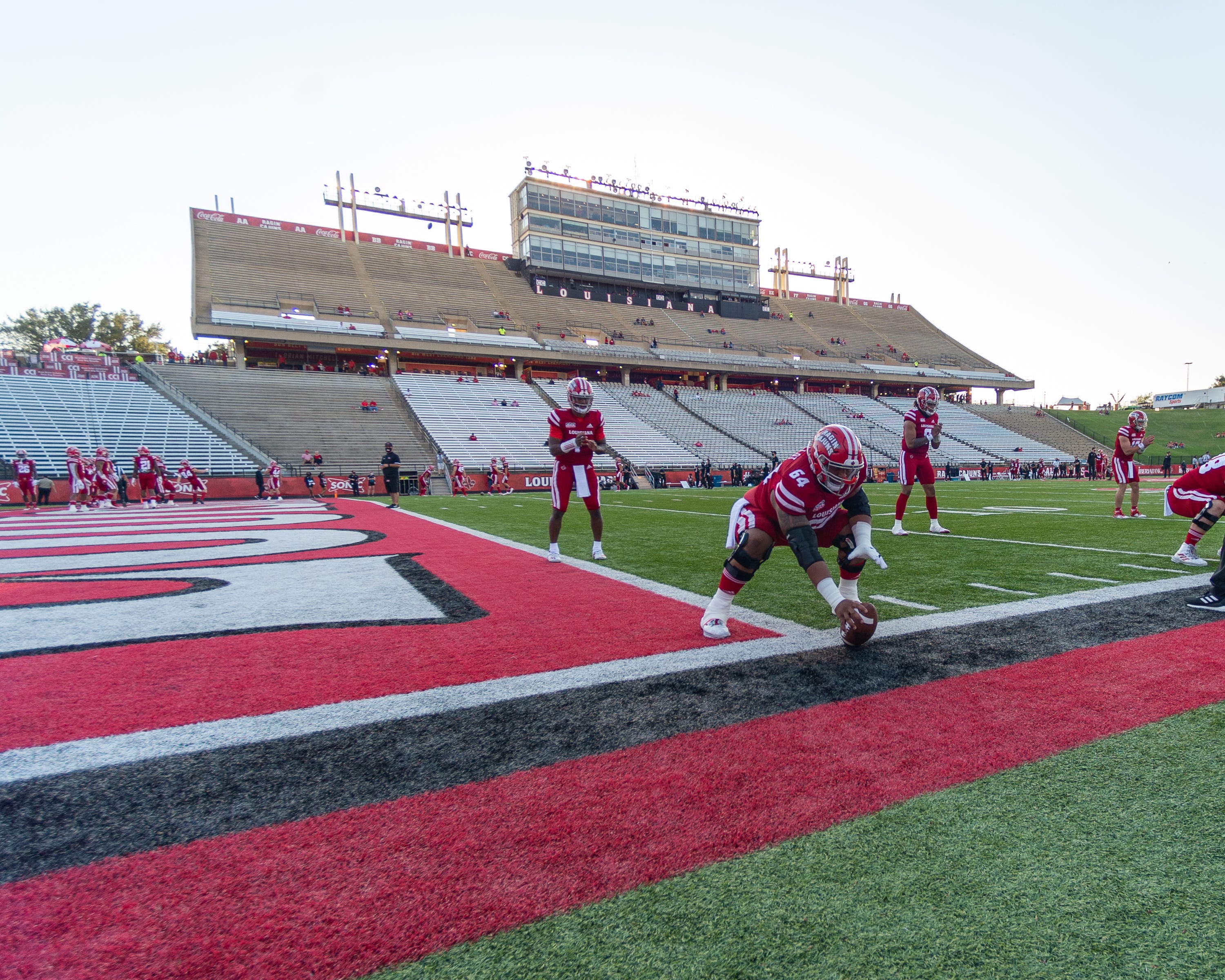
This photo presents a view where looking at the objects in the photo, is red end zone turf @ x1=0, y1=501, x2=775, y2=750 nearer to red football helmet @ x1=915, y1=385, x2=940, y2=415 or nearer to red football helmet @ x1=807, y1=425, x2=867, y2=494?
red football helmet @ x1=807, y1=425, x2=867, y2=494

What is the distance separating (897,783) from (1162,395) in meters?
92.6

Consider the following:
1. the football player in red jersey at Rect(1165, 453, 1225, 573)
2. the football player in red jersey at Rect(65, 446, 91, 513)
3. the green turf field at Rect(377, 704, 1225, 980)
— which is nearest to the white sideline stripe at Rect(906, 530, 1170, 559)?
the football player in red jersey at Rect(1165, 453, 1225, 573)

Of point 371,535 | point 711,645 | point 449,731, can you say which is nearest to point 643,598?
point 711,645

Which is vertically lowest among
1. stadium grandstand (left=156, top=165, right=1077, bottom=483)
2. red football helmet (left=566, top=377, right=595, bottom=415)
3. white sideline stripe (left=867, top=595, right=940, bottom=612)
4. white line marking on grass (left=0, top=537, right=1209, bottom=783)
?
white line marking on grass (left=0, top=537, right=1209, bottom=783)

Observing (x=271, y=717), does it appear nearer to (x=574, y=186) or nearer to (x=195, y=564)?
(x=195, y=564)

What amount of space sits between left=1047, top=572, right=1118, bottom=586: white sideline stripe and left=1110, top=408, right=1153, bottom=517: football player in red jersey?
598 centimetres

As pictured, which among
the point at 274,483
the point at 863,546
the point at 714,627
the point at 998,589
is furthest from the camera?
the point at 274,483

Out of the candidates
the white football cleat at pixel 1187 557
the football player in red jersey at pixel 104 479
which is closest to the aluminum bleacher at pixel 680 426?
the football player in red jersey at pixel 104 479

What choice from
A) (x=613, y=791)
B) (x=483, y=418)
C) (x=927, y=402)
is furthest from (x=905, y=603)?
(x=483, y=418)

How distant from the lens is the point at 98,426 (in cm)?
2416

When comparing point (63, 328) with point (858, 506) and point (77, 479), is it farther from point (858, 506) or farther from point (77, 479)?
point (858, 506)

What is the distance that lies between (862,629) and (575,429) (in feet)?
14.8

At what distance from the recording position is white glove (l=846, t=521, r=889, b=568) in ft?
11.6

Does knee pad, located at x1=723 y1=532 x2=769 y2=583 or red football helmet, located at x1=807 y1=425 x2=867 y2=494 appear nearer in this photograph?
red football helmet, located at x1=807 y1=425 x2=867 y2=494
